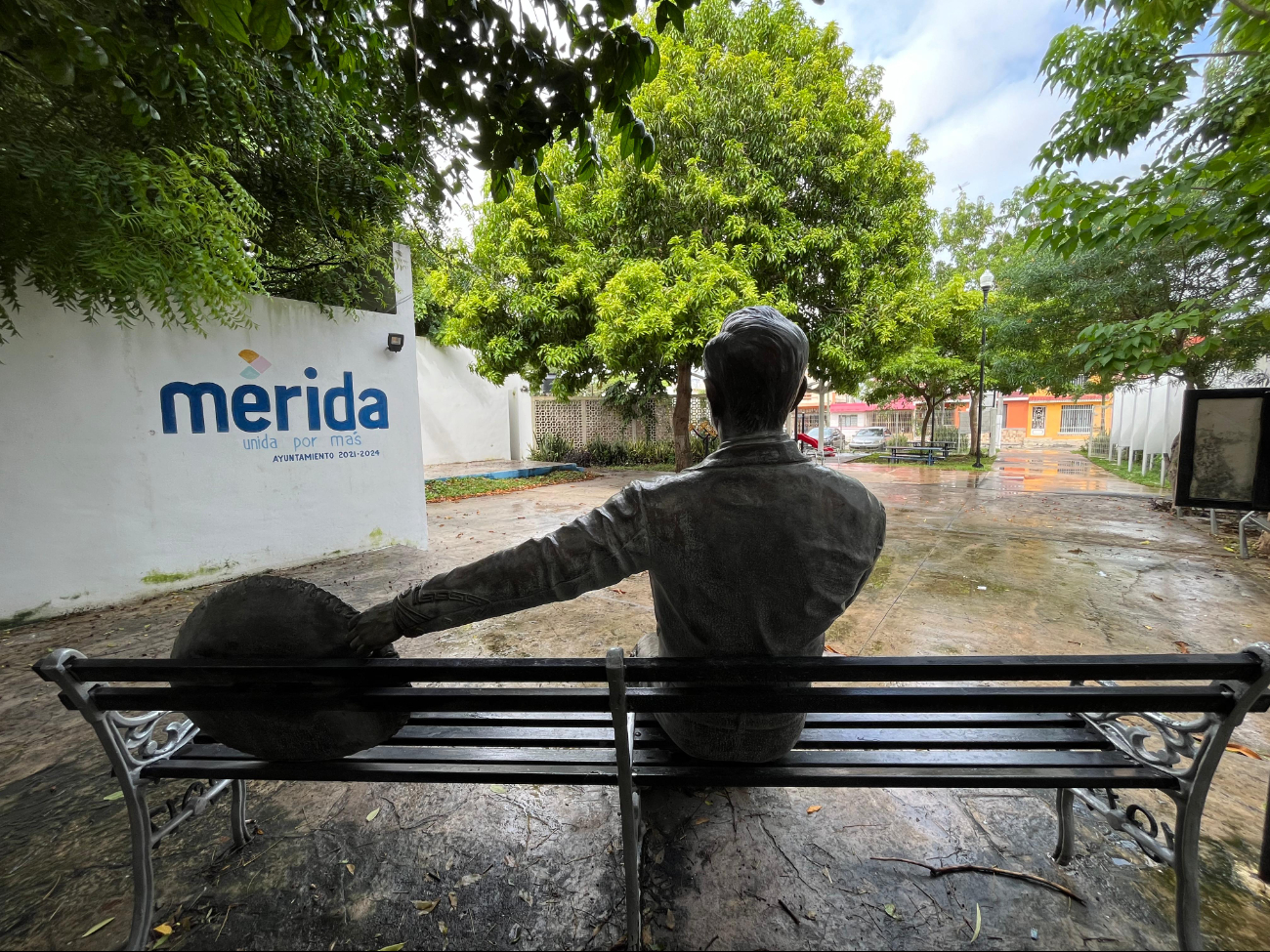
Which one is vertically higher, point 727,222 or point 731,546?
point 727,222

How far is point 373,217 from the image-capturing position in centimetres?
454

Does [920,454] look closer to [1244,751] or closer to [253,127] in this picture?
[1244,751]

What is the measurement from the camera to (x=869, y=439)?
86.6ft

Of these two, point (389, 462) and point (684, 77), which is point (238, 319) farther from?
point (684, 77)

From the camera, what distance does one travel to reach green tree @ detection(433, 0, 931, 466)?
8.94m

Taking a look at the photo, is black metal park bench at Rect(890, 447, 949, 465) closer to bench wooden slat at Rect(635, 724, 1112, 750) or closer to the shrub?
the shrub

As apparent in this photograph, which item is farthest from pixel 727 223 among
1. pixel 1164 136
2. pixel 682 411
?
pixel 1164 136

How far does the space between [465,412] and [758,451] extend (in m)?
17.4

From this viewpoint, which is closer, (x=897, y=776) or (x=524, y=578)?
(x=524, y=578)

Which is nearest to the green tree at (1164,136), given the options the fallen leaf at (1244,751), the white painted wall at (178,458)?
the fallen leaf at (1244,751)

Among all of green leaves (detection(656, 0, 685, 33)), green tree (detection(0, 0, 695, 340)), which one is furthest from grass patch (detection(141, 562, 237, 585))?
green leaves (detection(656, 0, 685, 33))

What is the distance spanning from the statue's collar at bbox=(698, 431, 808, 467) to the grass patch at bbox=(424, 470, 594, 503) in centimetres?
889

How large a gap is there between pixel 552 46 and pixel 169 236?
2747 millimetres

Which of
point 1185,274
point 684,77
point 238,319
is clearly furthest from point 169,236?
point 1185,274
